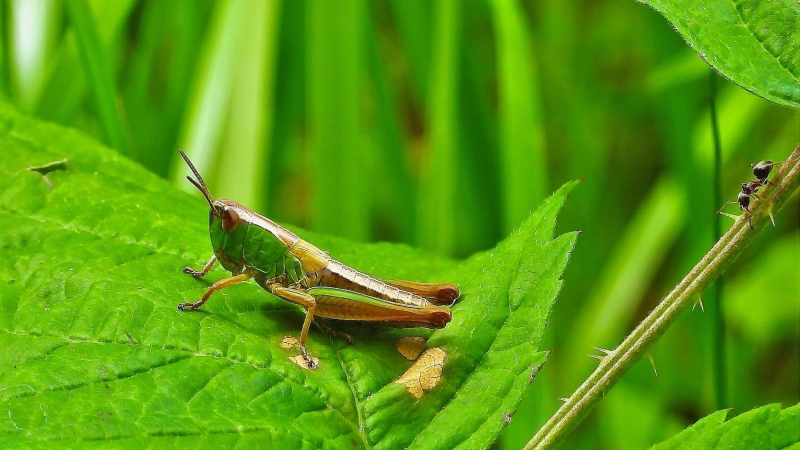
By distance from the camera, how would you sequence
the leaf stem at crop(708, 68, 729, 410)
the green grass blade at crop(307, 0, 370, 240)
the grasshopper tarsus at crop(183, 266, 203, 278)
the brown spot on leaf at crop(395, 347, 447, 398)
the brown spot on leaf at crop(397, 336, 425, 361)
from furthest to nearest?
the green grass blade at crop(307, 0, 370, 240) < the leaf stem at crop(708, 68, 729, 410) < the grasshopper tarsus at crop(183, 266, 203, 278) < the brown spot on leaf at crop(397, 336, 425, 361) < the brown spot on leaf at crop(395, 347, 447, 398)

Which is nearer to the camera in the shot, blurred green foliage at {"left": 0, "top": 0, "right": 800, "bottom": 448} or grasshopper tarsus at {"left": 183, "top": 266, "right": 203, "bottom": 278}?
grasshopper tarsus at {"left": 183, "top": 266, "right": 203, "bottom": 278}

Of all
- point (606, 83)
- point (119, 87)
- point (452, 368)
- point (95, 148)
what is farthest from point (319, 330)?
point (606, 83)

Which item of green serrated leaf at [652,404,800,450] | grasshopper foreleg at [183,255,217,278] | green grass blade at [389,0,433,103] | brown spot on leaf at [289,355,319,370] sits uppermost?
green grass blade at [389,0,433,103]

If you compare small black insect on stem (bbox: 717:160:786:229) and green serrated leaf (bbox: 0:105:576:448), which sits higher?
small black insect on stem (bbox: 717:160:786:229)

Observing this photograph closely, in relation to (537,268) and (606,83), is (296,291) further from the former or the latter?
(606,83)

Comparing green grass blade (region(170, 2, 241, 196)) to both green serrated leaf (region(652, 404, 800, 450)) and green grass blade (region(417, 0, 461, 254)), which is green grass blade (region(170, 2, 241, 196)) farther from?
green serrated leaf (region(652, 404, 800, 450))

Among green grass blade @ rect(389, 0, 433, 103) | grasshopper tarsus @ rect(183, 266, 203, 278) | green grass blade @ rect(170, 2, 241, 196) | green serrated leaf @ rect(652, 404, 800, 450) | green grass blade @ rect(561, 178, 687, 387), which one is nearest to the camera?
green serrated leaf @ rect(652, 404, 800, 450)

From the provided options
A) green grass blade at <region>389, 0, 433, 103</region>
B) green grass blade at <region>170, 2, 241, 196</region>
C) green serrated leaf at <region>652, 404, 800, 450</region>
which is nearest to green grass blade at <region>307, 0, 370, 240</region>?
green grass blade at <region>170, 2, 241, 196</region>

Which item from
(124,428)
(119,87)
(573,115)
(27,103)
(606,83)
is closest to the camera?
(124,428)
